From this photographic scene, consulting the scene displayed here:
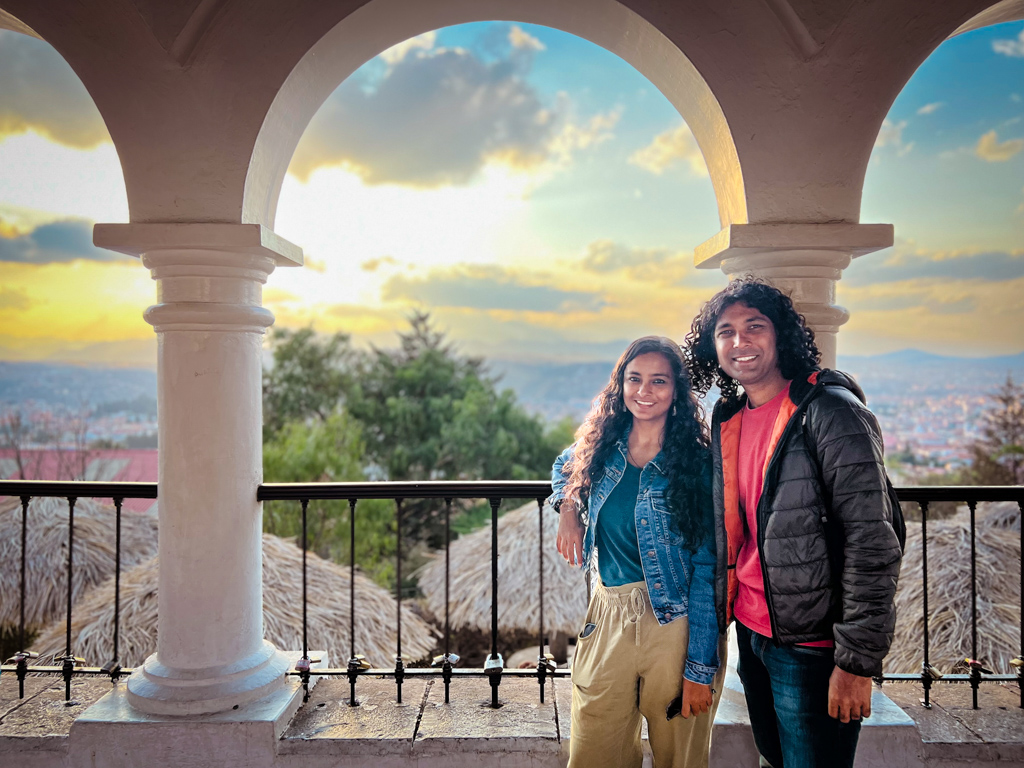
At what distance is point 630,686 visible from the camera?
5.30 feet

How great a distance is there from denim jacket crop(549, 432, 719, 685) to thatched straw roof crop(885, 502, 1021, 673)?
3774mm

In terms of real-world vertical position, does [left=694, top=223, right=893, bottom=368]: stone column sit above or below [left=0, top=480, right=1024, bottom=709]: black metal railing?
above

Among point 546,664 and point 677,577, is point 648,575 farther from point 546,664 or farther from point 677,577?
point 546,664

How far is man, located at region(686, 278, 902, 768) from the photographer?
4.49 feet

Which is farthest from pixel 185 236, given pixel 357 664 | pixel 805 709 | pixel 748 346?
pixel 805 709

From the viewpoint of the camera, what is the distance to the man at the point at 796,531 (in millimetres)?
1368

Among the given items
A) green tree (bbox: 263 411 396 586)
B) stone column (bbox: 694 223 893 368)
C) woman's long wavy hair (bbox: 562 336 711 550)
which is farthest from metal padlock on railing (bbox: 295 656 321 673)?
green tree (bbox: 263 411 396 586)

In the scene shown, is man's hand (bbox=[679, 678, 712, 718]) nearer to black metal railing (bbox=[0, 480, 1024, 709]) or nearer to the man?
the man

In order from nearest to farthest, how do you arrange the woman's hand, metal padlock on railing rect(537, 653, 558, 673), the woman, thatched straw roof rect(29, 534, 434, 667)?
1. the woman
2. the woman's hand
3. metal padlock on railing rect(537, 653, 558, 673)
4. thatched straw roof rect(29, 534, 434, 667)

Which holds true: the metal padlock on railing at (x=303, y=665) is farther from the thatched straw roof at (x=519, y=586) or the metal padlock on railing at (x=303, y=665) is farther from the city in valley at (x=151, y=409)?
the city in valley at (x=151, y=409)

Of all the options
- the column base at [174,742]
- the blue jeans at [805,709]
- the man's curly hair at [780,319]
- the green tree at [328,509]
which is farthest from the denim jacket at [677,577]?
the green tree at [328,509]

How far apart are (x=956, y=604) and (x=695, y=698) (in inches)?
177

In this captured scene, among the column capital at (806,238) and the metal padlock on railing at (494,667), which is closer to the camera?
the column capital at (806,238)

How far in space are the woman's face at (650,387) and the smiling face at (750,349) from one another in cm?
14
